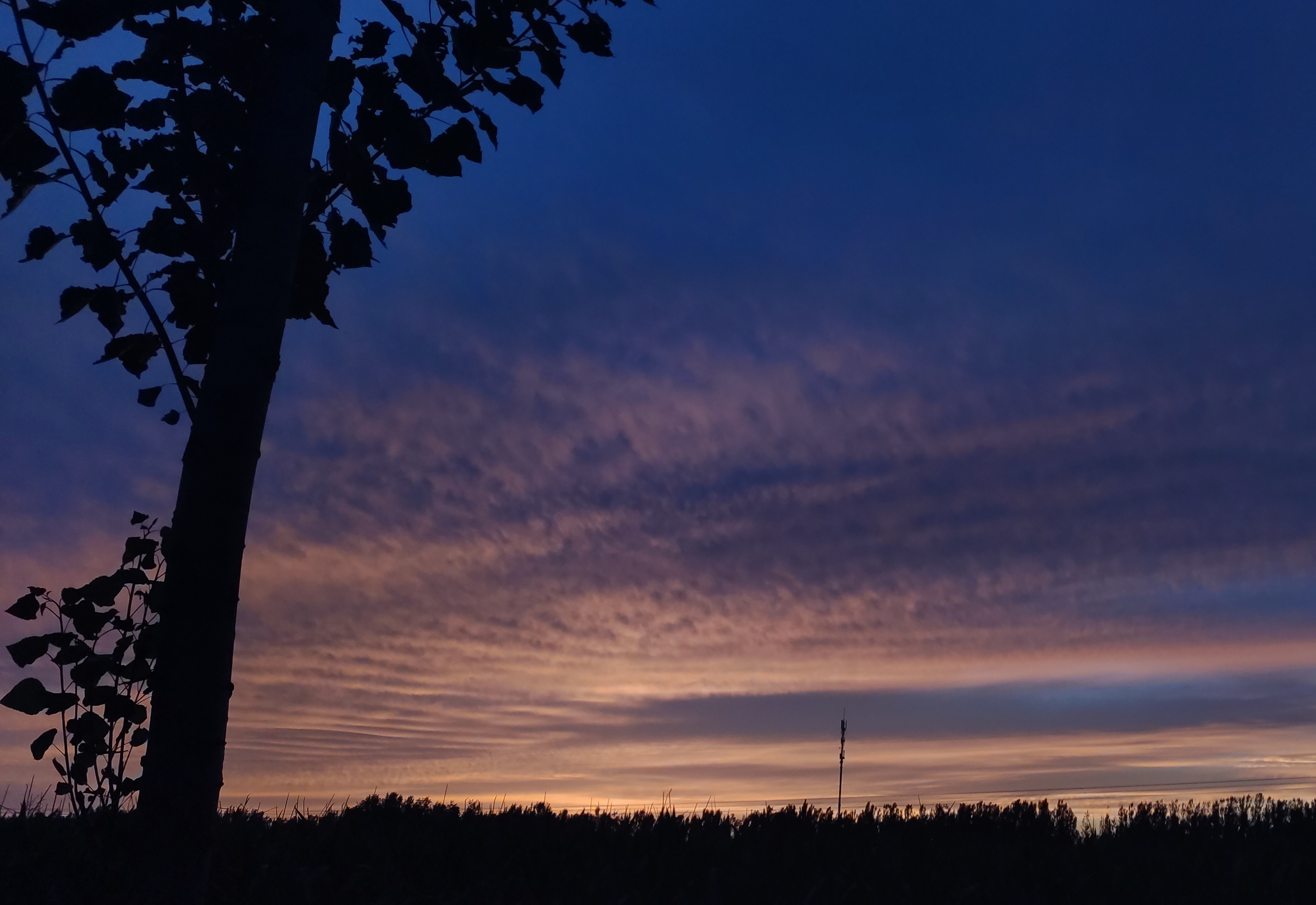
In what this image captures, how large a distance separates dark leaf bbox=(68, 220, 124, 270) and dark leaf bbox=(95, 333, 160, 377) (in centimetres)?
42

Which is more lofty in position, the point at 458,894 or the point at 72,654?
the point at 72,654

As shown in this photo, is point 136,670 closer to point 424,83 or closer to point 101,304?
point 101,304

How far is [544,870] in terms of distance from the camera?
24.1 feet

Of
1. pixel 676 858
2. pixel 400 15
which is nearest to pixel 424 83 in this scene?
pixel 400 15

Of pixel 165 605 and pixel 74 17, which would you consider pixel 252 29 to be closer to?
pixel 74 17

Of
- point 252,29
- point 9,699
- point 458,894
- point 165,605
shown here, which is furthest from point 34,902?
point 252,29

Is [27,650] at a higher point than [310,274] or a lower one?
lower

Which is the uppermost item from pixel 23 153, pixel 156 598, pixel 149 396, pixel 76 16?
pixel 76 16

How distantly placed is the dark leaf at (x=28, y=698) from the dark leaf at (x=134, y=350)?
1835 mm

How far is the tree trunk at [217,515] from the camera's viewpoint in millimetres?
4762

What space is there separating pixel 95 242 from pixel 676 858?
230 inches

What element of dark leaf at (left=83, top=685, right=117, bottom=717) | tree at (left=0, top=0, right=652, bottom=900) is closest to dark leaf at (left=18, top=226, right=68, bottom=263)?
tree at (left=0, top=0, right=652, bottom=900)

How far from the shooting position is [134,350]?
5.64 metres

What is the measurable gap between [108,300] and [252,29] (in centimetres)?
185
